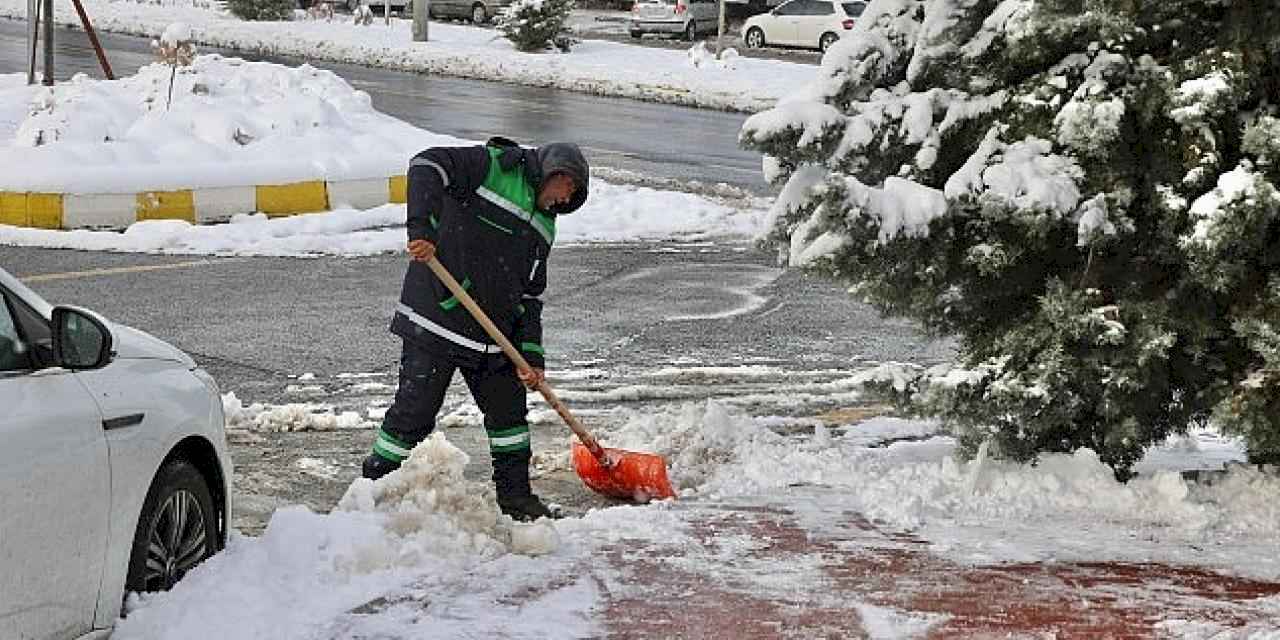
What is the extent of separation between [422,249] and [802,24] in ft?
109

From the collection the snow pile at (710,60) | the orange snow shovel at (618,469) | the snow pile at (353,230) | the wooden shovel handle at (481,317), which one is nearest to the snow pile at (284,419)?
the orange snow shovel at (618,469)

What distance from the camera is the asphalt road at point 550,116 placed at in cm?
1959

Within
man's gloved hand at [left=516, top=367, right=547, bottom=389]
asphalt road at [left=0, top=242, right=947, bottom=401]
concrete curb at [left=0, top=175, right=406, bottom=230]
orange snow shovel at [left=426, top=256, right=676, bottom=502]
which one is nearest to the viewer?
man's gloved hand at [left=516, top=367, right=547, bottom=389]

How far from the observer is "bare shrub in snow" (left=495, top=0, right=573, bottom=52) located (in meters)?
33.5

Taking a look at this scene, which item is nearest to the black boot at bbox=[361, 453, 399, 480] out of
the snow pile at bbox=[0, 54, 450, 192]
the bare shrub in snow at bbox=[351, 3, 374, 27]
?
the snow pile at bbox=[0, 54, 450, 192]

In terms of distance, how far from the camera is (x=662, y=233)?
49.3 ft

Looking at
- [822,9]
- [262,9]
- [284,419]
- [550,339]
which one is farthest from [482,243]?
[262,9]

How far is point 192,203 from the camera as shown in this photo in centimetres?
1391

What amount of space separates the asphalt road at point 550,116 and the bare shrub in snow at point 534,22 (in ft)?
12.5

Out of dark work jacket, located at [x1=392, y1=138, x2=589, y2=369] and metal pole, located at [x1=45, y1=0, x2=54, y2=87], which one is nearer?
dark work jacket, located at [x1=392, y1=138, x2=589, y2=369]

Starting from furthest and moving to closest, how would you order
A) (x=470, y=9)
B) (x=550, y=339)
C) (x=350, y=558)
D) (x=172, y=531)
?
(x=470, y=9) → (x=550, y=339) → (x=350, y=558) → (x=172, y=531)

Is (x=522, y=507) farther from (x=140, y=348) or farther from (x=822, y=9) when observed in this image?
(x=822, y=9)

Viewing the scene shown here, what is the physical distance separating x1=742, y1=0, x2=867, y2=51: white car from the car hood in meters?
33.3

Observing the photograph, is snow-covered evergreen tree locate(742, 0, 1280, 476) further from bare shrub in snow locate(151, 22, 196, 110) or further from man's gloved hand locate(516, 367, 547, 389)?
bare shrub in snow locate(151, 22, 196, 110)
